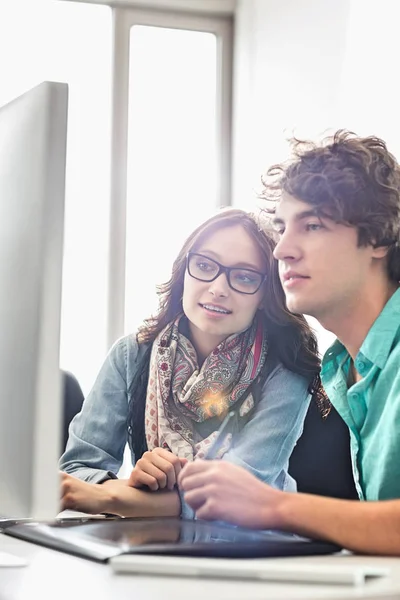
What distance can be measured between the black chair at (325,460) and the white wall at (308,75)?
2.44ft

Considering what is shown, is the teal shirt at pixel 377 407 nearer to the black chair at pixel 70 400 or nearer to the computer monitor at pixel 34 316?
the computer monitor at pixel 34 316

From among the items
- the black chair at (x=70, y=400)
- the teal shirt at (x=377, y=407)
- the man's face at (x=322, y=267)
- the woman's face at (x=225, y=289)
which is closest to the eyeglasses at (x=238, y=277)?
the woman's face at (x=225, y=289)

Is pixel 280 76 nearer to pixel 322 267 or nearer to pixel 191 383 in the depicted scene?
pixel 191 383

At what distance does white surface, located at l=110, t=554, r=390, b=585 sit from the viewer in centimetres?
61

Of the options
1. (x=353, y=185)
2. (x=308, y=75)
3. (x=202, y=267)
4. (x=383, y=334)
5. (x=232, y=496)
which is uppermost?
(x=308, y=75)

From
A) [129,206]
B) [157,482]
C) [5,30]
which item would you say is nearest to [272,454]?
[157,482]

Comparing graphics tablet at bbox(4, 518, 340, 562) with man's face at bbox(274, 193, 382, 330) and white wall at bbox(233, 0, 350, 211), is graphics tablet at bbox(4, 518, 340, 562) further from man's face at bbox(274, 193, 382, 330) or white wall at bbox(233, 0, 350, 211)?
white wall at bbox(233, 0, 350, 211)

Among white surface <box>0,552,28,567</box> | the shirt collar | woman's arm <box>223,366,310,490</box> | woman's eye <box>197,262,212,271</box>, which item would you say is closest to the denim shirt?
woman's arm <box>223,366,310,490</box>

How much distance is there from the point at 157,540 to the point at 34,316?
229 mm

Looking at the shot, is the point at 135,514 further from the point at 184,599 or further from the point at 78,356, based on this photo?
the point at 78,356

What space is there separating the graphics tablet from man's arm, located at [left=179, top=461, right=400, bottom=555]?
1 cm

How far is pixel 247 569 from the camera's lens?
630 mm

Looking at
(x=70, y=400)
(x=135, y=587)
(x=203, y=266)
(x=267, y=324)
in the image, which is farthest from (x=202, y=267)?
(x=135, y=587)

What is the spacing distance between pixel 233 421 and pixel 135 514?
1.11ft
